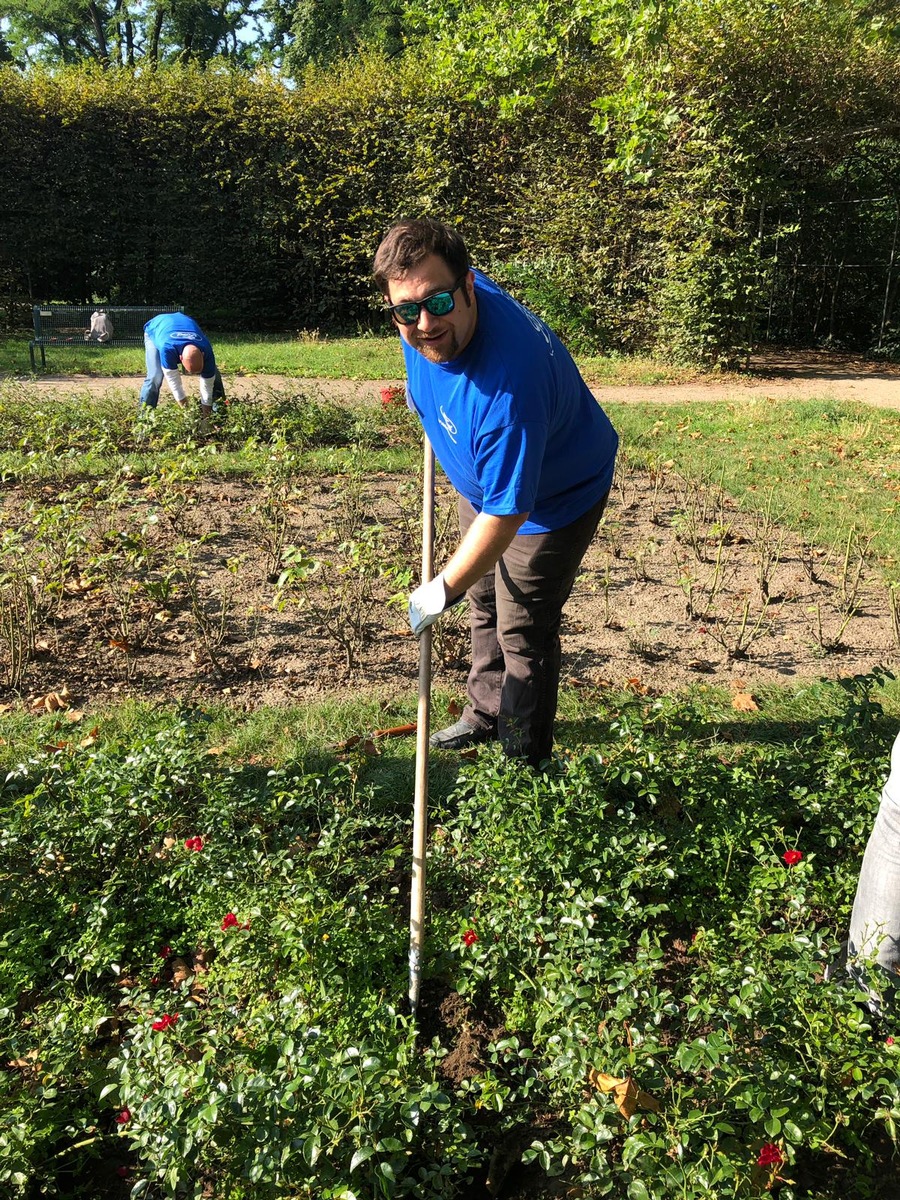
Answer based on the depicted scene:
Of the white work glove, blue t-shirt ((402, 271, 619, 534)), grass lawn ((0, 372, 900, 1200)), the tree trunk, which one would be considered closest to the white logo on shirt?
blue t-shirt ((402, 271, 619, 534))

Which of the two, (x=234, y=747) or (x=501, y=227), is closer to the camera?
(x=234, y=747)

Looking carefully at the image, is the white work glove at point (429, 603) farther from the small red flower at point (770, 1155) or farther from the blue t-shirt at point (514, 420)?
the small red flower at point (770, 1155)

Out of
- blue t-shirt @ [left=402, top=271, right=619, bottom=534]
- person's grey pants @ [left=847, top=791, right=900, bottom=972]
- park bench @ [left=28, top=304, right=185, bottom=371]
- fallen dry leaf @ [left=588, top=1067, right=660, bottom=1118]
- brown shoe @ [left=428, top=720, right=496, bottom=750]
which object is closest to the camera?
fallen dry leaf @ [left=588, top=1067, right=660, bottom=1118]

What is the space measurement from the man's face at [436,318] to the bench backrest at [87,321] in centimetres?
1005

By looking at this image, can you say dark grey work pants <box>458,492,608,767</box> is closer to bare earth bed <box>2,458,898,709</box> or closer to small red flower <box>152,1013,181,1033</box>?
bare earth bed <box>2,458,898,709</box>

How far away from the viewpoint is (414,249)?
2365 millimetres

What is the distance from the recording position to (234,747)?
3.56 m

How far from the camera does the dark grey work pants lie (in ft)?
9.84

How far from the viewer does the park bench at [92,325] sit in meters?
11.5

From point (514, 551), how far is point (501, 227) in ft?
40.3

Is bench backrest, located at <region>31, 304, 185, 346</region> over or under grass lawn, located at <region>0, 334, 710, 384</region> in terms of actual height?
over

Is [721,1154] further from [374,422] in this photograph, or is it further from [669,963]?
[374,422]

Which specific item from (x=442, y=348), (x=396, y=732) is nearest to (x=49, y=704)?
(x=396, y=732)

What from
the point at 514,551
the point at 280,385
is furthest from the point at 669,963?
the point at 280,385
